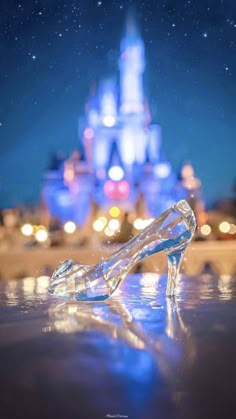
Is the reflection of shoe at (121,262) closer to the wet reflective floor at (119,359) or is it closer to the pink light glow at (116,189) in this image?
the wet reflective floor at (119,359)

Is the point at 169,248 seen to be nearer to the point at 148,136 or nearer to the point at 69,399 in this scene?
the point at 69,399

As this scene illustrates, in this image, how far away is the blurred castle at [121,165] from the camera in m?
45.2

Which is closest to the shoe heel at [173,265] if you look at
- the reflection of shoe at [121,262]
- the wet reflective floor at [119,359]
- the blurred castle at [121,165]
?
the reflection of shoe at [121,262]

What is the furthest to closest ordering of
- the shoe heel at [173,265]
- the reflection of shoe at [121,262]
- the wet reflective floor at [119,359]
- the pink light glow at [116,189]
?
the pink light glow at [116,189] → the shoe heel at [173,265] → the reflection of shoe at [121,262] → the wet reflective floor at [119,359]

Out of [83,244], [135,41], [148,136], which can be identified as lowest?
[83,244]

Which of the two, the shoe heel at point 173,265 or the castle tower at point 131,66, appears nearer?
the shoe heel at point 173,265

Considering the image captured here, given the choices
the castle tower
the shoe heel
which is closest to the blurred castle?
the castle tower

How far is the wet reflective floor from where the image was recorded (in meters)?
1.09

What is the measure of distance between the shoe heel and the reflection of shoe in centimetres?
7

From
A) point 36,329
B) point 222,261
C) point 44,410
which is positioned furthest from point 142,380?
point 222,261

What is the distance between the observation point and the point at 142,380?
1265 mm

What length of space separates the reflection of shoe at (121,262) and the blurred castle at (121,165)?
41603 millimetres

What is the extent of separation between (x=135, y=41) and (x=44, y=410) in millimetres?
53658

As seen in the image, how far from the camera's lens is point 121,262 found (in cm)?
261
